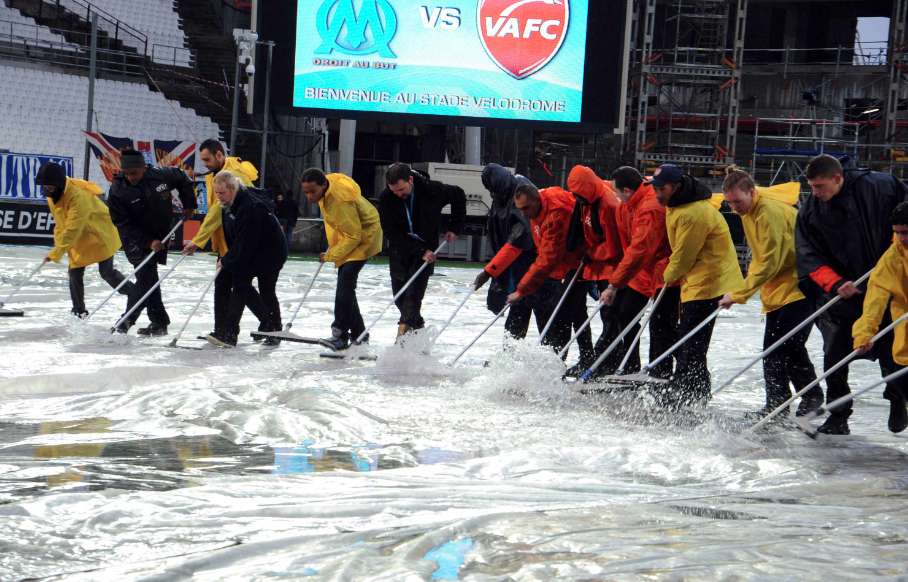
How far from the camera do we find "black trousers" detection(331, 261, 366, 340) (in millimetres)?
9680

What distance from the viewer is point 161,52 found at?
100ft

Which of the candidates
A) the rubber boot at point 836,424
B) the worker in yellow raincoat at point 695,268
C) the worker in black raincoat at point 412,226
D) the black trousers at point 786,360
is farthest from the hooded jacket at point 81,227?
the rubber boot at point 836,424

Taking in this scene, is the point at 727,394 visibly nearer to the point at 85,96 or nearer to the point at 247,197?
the point at 247,197

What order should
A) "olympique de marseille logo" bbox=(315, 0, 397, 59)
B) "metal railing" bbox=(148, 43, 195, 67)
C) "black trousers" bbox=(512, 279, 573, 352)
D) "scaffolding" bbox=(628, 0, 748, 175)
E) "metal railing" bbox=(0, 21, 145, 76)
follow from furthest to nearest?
"metal railing" bbox=(148, 43, 195, 67) → "scaffolding" bbox=(628, 0, 748, 175) → "metal railing" bbox=(0, 21, 145, 76) → "olympique de marseille logo" bbox=(315, 0, 397, 59) → "black trousers" bbox=(512, 279, 573, 352)

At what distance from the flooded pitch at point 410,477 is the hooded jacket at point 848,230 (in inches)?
35.3

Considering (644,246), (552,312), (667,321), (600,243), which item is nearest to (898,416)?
(667,321)

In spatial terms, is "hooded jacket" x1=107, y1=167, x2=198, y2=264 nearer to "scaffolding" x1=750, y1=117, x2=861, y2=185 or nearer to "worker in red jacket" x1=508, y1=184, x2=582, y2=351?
"worker in red jacket" x1=508, y1=184, x2=582, y2=351

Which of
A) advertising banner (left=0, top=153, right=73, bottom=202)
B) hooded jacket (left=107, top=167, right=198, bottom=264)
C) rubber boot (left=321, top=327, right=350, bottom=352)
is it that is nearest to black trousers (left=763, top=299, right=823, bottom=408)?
rubber boot (left=321, top=327, right=350, bottom=352)

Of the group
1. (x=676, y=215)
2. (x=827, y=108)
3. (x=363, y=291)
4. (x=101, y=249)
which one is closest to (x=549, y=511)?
(x=676, y=215)

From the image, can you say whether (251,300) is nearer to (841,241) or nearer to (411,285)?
(411,285)

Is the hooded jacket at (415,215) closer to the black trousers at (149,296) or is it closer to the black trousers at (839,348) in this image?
the black trousers at (149,296)

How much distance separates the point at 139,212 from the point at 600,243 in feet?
14.4

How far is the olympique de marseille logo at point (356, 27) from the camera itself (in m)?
22.8

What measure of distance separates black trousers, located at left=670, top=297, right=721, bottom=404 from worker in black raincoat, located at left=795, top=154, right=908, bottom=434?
720 mm
